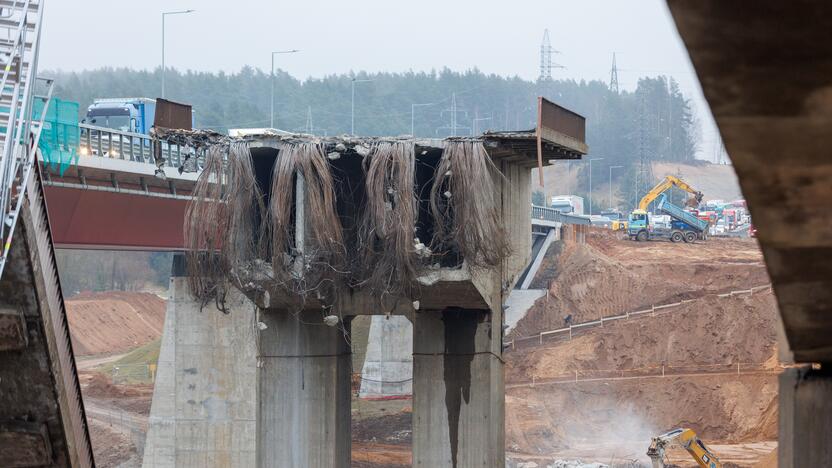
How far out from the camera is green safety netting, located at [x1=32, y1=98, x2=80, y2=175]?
94.2 feet

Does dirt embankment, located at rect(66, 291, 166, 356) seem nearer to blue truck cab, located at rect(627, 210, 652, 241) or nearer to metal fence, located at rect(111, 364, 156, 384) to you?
metal fence, located at rect(111, 364, 156, 384)

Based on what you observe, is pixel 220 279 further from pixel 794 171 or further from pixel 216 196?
pixel 794 171

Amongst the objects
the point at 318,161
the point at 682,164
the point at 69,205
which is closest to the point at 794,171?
the point at 318,161

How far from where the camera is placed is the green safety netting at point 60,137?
94.2ft

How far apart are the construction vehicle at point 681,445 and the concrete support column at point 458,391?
436 inches

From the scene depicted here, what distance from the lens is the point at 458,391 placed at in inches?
841

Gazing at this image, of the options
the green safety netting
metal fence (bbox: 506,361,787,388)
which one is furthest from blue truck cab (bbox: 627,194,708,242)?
the green safety netting

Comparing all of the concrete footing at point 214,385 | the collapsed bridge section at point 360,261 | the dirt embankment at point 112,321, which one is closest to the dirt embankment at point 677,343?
Result: the concrete footing at point 214,385

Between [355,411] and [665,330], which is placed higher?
[665,330]

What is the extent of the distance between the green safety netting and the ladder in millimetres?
16398

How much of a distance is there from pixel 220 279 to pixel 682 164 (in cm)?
16480

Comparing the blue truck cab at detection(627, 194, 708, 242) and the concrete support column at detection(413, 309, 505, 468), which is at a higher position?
the blue truck cab at detection(627, 194, 708, 242)

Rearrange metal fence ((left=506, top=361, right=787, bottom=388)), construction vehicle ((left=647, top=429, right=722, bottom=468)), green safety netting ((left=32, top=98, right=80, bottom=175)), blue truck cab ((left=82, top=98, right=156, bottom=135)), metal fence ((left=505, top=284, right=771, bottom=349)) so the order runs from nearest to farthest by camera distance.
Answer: green safety netting ((left=32, top=98, right=80, bottom=175)) < construction vehicle ((left=647, top=429, right=722, bottom=468)) < blue truck cab ((left=82, top=98, right=156, bottom=135)) < metal fence ((left=506, top=361, right=787, bottom=388)) < metal fence ((left=505, top=284, right=771, bottom=349))

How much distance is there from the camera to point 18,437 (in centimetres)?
1185
